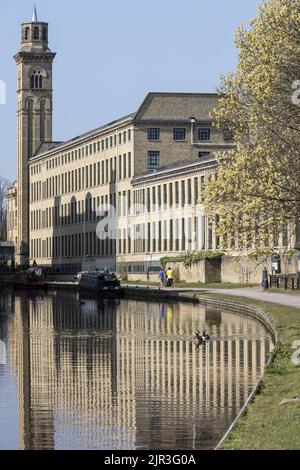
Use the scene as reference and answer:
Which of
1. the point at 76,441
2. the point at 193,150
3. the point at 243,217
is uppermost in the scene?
the point at 193,150

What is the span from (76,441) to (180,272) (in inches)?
3604

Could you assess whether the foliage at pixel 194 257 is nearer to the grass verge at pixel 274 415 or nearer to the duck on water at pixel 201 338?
the duck on water at pixel 201 338

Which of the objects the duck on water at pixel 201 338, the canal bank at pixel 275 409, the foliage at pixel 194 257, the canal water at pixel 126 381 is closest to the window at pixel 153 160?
the foliage at pixel 194 257

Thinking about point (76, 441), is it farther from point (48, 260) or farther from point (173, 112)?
point (48, 260)

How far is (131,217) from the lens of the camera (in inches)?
5955

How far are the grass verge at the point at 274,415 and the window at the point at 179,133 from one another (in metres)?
116

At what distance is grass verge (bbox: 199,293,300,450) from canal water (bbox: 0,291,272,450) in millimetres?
607

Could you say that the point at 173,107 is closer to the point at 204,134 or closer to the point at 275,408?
the point at 204,134

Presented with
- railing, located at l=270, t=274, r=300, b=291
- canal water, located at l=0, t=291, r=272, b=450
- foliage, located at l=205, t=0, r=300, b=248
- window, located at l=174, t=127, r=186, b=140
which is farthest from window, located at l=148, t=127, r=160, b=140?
foliage, located at l=205, t=0, r=300, b=248

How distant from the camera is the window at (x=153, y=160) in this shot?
153375 mm

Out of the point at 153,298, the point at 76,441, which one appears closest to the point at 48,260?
the point at 153,298

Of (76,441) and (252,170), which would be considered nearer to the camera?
(76,441)
